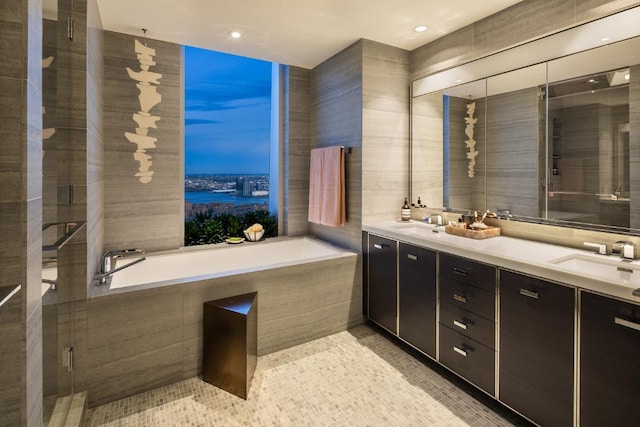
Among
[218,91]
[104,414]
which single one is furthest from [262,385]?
[218,91]

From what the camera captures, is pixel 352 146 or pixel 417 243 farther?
pixel 352 146

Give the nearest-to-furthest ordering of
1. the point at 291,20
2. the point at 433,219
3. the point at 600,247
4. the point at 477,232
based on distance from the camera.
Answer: the point at 600,247 → the point at 477,232 → the point at 291,20 → the point at 433,219

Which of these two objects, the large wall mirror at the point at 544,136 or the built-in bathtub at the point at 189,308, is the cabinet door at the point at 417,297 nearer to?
the built-in bathtub at the point at 189,308

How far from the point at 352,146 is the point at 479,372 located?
204 centimetres

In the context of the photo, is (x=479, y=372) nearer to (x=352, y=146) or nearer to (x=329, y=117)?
(x=352, y=146)

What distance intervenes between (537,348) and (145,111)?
342 centimetres

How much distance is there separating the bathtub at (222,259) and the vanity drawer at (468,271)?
3.23 ft

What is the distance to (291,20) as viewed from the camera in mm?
2631

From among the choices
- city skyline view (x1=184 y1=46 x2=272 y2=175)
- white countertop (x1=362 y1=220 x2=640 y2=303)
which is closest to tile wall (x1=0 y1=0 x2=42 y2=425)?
white countertop (x1=362 y1=220 x2=640 y2=303)

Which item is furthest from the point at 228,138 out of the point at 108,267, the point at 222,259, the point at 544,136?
the point at 544,136

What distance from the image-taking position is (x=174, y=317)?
7.11 feet

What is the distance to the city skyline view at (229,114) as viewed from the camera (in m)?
4.18

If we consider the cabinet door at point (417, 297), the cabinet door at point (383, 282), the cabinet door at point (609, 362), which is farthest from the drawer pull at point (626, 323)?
the cabinet door at point (383, 282)

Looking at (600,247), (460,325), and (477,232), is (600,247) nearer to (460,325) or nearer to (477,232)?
(477,232)
